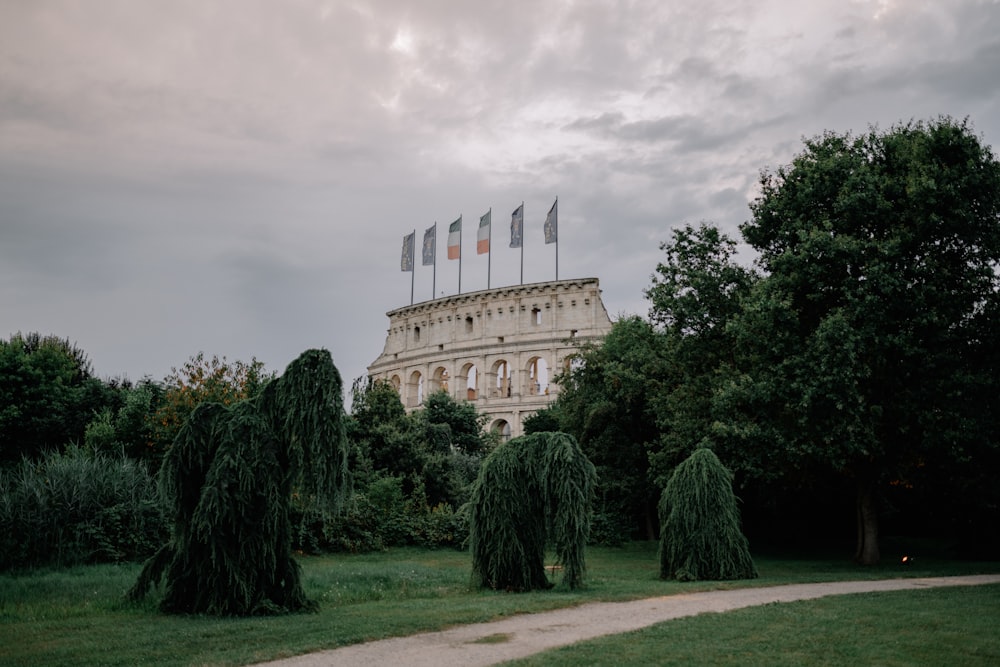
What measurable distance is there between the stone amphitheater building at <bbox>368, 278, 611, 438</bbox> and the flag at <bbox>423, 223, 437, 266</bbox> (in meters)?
5.02

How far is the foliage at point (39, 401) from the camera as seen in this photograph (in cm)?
3278

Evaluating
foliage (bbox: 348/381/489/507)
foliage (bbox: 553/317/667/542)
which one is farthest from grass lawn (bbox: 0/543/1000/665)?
foliage (bbox: 553/317/667/542)

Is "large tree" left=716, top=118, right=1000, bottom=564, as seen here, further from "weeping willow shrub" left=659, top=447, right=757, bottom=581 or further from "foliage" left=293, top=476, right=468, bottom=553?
"foliage" left=293, top=476, right=468, bottom=553

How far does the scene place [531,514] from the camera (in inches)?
602

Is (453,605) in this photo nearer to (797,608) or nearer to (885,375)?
(797,608)

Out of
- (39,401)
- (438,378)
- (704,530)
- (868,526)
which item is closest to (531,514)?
(704,530)

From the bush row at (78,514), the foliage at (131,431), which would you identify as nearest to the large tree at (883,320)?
the bush row at (78,514)

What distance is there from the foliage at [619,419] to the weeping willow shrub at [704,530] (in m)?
13.9

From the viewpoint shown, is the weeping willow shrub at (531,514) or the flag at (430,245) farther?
the flag at (430,245)

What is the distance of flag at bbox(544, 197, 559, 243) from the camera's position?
64.2 metres

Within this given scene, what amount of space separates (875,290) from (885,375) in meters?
2.58

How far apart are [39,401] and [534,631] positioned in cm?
2974

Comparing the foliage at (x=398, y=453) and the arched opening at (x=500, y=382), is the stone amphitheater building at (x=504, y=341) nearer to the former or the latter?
the arched opening at (x=500, y=382)

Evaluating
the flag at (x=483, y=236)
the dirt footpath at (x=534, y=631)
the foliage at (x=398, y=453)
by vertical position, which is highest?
the flag at (x=483, y=236)
